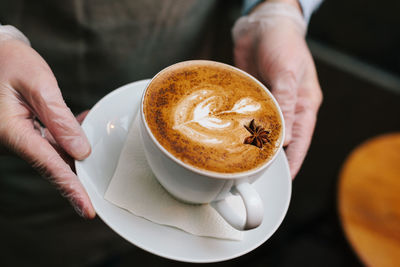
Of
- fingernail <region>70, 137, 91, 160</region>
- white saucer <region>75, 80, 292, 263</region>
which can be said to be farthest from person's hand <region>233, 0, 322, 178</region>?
fingernail <region>70, 137, 91, 160</region>

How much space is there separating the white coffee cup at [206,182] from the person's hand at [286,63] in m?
0.24

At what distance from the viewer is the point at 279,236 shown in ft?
6.46

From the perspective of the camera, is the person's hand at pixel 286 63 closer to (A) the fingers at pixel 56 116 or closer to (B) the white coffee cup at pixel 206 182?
(B) the white coffee cup at pixel 206 182

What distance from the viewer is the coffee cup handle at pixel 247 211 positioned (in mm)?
632

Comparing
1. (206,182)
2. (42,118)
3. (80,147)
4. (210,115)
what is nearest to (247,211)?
(206,182)

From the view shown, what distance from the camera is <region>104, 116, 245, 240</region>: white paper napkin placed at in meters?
0.72

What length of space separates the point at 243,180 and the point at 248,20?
0.73 m

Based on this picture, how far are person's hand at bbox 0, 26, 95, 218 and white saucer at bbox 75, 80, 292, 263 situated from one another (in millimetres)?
38

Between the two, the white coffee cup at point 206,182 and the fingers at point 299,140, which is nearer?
the white coffee cup at point 206,182

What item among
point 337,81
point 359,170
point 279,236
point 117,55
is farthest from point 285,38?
point 279,236

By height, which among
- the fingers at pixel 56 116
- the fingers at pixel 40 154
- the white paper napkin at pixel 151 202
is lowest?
the white paper napkin at pixel 151 202

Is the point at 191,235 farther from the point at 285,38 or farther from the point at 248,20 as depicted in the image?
the point at 248,20

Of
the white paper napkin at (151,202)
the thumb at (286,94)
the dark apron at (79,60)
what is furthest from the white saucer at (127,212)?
the dark apron at (79,60)

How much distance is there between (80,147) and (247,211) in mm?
375
